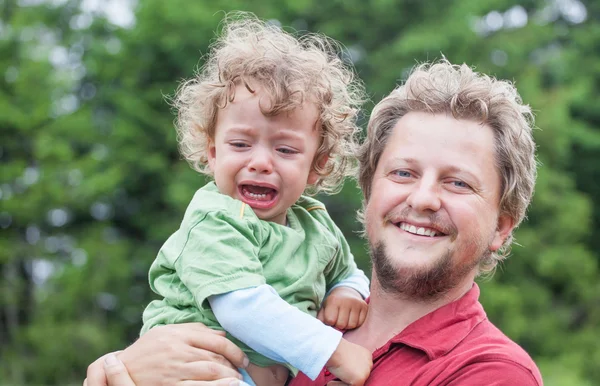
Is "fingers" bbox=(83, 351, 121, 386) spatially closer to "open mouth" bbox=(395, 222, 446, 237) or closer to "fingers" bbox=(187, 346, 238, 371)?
"fingers" bbox=(187, 346, 238, 371)

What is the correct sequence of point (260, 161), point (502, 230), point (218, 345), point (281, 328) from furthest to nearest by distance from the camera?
point (502, 230), point (260, 161), point (218, 345), point (281, 328)

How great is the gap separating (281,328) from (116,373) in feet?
2.14

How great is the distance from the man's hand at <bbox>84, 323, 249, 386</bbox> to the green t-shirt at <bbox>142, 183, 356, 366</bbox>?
6 cm

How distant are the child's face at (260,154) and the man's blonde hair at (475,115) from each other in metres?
0.30

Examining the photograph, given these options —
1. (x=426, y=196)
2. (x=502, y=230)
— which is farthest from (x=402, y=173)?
(x=502, y=230)

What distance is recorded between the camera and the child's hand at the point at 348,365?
2.62 meters

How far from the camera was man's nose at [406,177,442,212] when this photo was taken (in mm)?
2721

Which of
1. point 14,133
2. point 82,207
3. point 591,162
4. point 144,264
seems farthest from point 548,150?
point 14,133

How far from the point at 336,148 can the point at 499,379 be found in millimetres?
1073

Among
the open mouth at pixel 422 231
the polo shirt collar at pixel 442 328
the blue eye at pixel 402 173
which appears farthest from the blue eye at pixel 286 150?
the polo shirt collar at pixel 442 328

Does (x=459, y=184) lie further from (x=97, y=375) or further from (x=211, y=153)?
(x=97, y=375)

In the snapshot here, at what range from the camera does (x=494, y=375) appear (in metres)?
2.48

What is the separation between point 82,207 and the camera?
19.2 metres

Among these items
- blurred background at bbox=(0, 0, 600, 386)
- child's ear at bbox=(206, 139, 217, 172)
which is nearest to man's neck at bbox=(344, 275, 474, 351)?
child's ear at bbox=(206, 139, 217, 172)
